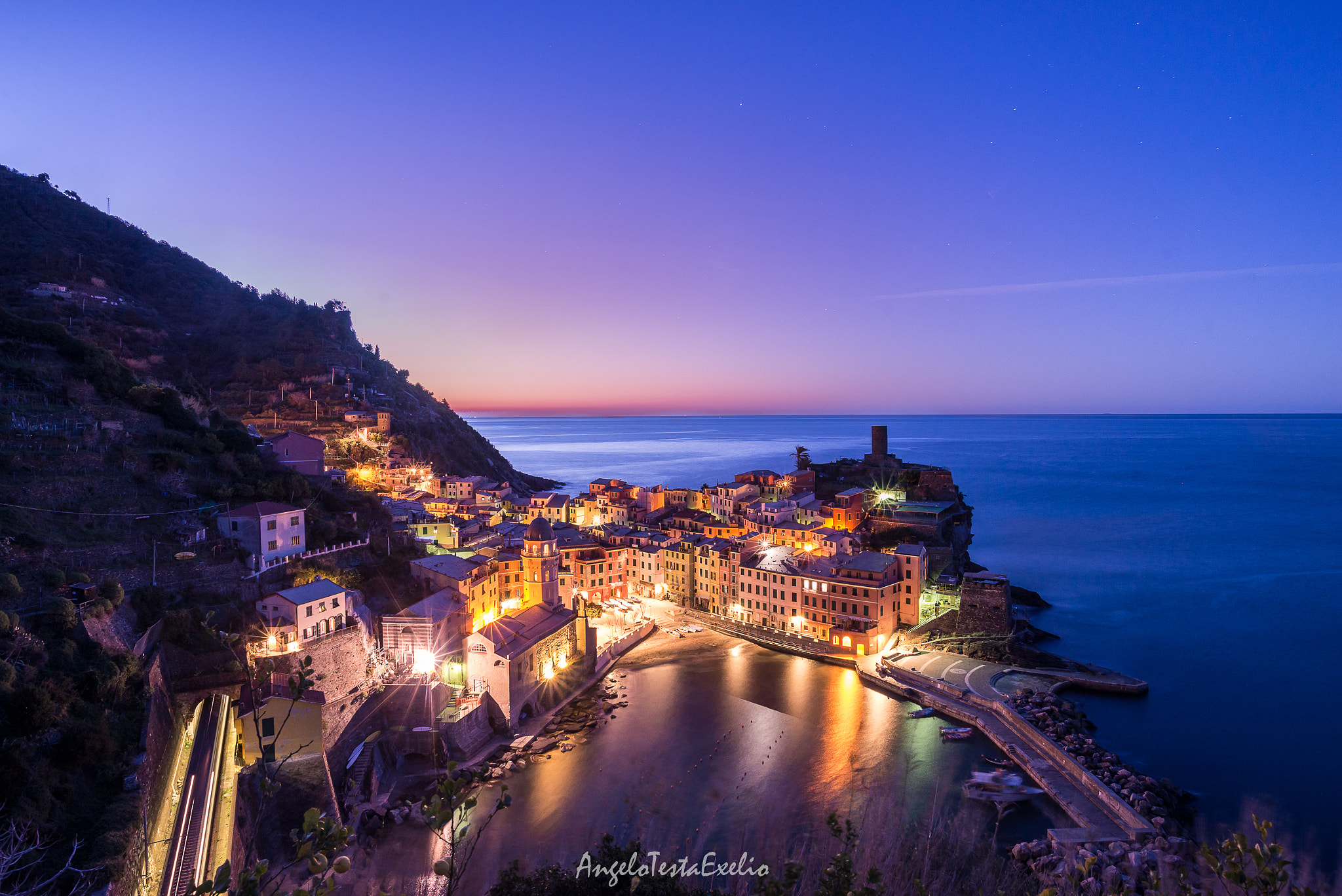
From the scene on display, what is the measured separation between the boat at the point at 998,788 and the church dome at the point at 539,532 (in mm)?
15858

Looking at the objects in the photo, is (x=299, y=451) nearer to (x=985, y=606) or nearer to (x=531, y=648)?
(x=531, y=648)

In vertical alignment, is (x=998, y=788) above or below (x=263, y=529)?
below

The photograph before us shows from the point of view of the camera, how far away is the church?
738 inches

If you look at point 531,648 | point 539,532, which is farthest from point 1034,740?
point 539,532

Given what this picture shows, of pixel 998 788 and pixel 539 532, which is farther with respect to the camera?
pixel 539 532

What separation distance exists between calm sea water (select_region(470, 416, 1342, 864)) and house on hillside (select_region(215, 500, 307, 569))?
81.7ft

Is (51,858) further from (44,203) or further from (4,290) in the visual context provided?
(44,203)

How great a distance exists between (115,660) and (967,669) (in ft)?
78.2

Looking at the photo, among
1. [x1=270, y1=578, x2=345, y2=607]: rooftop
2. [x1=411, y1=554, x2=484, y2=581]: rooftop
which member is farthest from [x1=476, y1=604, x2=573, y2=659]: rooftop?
[x1=270, y1=578, x2=345, y2=607]: rooftop

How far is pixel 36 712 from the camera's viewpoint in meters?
9.28

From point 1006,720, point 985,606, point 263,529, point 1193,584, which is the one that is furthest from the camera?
point 1193,584

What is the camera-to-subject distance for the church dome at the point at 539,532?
2473 cm

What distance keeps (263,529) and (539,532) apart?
9.54 meters

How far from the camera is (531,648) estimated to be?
19.5m
